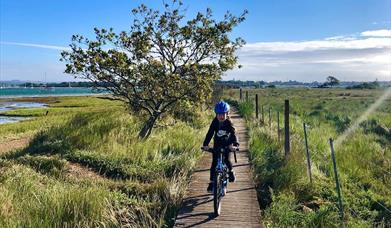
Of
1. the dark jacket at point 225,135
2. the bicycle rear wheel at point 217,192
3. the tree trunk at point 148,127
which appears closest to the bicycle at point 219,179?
the bicycle rear wheel at point 217,192

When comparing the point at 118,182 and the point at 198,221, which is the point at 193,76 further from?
the point at 198,221

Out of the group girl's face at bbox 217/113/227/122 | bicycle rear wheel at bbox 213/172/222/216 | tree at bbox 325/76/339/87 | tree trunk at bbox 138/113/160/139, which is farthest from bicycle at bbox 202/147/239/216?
tree at bbox 325/76/339/87

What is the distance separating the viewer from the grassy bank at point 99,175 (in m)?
6.70

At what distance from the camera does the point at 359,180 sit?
10.9 m

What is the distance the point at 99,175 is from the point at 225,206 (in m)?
4.22

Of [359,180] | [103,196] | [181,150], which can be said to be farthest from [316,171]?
[103,196]

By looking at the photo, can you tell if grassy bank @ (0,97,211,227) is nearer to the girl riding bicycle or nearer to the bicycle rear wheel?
the bicycle rear wheel

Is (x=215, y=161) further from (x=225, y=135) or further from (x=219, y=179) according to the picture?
(x=225, y=135)

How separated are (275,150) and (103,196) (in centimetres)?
628

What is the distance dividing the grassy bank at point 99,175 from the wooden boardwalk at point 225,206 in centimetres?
28

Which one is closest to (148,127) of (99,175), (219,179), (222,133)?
(99,175)

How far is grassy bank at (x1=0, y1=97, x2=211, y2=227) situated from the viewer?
670 cm

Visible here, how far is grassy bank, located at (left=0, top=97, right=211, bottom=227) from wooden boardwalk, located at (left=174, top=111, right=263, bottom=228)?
28cm

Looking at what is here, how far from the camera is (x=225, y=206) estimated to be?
761cm
